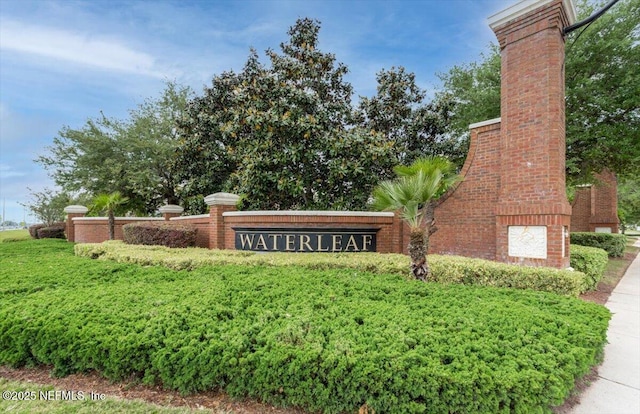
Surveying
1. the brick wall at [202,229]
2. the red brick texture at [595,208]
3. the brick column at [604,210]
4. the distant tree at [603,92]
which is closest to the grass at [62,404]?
the brick wall at [202,229]

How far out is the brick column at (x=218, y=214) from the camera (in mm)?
9375

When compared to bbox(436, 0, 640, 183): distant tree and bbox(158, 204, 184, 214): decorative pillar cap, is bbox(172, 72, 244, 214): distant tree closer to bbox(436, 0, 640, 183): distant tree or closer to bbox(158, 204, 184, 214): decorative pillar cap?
bbox(158, 204, 184, 214): decorative pillar cap

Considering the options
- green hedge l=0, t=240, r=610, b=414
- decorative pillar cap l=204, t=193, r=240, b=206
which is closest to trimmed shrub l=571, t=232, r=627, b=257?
green hedge l=0, t=240, r=610, b=414

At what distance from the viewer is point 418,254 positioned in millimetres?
5488

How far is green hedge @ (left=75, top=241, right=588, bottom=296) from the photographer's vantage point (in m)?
5.48

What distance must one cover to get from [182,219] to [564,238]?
10.4 meters

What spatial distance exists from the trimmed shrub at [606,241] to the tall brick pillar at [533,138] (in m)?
10.5

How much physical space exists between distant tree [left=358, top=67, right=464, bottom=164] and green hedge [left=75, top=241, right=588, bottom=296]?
7659mm

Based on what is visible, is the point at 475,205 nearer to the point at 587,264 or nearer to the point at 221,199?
the point at 587,264

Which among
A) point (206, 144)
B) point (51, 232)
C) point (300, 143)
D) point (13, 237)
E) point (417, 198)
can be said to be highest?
point (206, 144)

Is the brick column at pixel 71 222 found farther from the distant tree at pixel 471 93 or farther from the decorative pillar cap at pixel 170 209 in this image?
the distant tree at pixel 471 93

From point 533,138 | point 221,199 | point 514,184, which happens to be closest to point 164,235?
point 221,199

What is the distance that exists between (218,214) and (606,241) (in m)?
16.2

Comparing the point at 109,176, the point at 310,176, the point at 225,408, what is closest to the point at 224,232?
the point at 310,176
